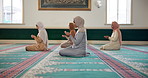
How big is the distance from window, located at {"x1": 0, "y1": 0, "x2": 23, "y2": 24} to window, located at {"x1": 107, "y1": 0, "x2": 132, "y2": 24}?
16.0 feet

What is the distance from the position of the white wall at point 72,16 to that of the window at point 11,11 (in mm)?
340

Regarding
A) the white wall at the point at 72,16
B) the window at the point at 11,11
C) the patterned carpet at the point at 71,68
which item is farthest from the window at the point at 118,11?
the patterned carpet at the point at 71,68

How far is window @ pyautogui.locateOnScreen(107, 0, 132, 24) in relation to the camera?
10281 mm

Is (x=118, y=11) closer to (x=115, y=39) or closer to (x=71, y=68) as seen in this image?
(x=115, y=39)

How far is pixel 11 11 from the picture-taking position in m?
10.3

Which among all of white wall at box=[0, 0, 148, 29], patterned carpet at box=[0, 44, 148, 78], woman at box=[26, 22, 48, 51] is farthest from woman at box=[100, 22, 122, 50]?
white wall at box=[0, 0, 148, 29]

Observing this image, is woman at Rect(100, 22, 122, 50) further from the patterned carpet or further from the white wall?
the white wall

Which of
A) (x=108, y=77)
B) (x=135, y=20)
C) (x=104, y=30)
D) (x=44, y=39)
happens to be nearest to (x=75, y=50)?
(x=44, y=39)

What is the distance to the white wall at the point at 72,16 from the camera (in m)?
10.0

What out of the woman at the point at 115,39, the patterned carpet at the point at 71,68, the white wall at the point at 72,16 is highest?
the white wall at the point at 72,16

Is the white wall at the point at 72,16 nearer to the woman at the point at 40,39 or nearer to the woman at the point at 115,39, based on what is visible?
the woman at the point at 115,39

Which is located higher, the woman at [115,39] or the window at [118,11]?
the window at [118,11]

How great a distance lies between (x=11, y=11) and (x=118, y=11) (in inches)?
235

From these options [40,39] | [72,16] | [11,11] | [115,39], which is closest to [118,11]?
[72,16]
